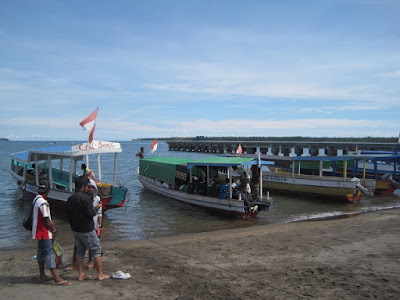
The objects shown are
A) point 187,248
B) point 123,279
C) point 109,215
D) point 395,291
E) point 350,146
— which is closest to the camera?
point 395,291

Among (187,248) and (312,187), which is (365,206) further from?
(187,248)

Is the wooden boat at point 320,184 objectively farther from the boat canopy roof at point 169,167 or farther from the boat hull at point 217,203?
the boat hull at point 217,203

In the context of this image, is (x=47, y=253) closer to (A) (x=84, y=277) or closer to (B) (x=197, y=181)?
(A) (x=84, y=277)

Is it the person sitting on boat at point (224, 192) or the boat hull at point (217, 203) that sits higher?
the person sitting on boat at point (224, 192)

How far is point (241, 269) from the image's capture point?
711cm

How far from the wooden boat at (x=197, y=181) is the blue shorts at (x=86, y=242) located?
8027 millimetres

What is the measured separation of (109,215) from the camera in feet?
49.4

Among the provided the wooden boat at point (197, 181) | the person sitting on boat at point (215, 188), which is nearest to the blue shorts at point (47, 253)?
the wooden boat at point (197, 181)

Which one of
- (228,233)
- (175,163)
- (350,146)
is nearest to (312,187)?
(175,163)

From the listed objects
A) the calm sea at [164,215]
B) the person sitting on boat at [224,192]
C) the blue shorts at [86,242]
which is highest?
the blue shorts at [86,242]

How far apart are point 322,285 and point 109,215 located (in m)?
11.0

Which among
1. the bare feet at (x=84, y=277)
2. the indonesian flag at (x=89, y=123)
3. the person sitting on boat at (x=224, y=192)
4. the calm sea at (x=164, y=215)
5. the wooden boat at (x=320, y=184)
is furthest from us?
the wooden boat at (x=320, y=184)

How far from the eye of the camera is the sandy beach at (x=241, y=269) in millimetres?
5730

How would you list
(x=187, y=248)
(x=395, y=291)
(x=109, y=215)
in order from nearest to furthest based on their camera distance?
(x=395, y=291), (x=187, y=248), (x=109, y=215)
